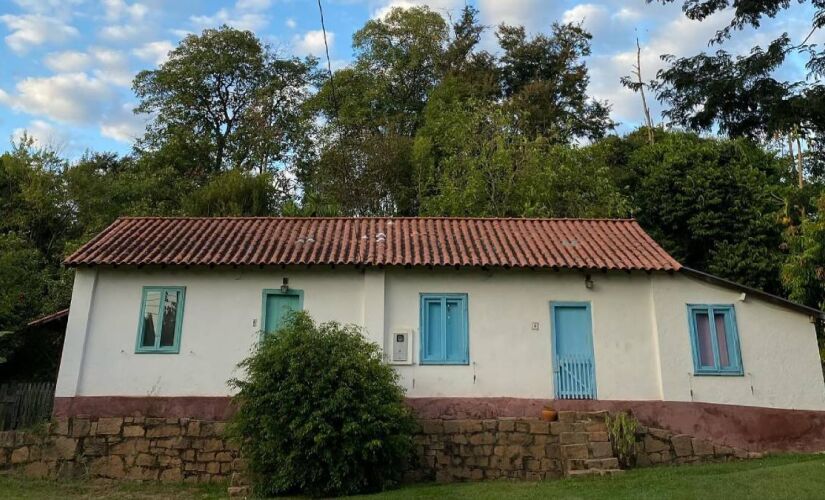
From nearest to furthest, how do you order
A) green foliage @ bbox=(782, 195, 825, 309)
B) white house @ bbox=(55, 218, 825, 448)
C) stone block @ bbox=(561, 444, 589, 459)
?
1. stone block @ bbox=(561, 444, 589, 459)
2. white house @ bbox=(55, 218, 825, 448)
3. green foliage @ bbox=(782, 195, 825, 309)

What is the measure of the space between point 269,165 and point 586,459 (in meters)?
25.5

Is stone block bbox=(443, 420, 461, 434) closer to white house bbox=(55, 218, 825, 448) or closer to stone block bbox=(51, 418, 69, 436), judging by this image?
white house bbox=(55, 218, 825, 448)

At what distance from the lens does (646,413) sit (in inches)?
475

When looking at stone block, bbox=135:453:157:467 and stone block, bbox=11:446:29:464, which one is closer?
stone block, bbox=11:446:29:464

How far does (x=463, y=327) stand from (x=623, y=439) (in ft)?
12.1

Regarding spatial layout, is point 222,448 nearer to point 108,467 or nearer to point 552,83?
point 108,467

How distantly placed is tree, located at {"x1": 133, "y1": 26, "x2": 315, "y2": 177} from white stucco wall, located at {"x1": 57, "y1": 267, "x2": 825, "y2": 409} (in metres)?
19.9

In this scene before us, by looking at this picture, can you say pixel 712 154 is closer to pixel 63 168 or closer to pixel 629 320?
pixel 629 320

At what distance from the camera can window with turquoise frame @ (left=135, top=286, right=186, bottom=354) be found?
1238cm

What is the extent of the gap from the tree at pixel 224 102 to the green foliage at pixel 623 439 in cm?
2469

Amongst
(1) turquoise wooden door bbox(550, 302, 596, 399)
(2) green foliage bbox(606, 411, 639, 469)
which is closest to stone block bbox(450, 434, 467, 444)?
(1) turquoise wooden door bbox(550, 302, 596, 399)

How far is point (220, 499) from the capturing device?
397 inches

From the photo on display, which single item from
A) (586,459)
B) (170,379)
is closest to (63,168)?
(170,379)

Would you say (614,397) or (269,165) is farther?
(269,165)
